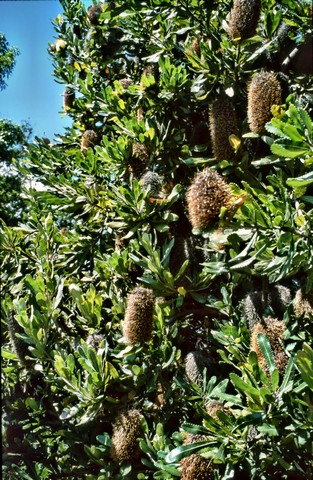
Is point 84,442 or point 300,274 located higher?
point 300,274

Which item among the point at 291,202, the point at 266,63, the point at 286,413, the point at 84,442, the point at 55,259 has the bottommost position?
the point at 84,442

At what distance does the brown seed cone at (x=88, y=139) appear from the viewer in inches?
89.0

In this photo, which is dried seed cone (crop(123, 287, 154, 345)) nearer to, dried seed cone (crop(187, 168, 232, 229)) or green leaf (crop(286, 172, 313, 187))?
dried seed cone (crop(187, 168, 232, 229))

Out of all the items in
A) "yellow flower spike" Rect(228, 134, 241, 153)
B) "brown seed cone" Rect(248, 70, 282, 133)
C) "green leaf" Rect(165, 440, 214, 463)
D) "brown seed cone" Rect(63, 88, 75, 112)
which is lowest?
"green leaf" Rect(165, 440, 214, 463)

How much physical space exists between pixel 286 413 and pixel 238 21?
103cm

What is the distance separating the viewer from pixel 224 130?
5.13 feet

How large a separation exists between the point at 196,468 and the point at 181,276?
0.55 meters

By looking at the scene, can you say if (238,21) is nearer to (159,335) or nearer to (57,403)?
(159,335)

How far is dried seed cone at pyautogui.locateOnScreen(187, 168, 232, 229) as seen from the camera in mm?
1371

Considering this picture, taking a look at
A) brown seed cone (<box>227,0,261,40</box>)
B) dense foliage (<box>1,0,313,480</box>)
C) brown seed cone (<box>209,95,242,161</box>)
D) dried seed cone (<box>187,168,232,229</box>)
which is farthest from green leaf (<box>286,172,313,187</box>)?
brown seed cone (<box>227,0,261,40</box>)

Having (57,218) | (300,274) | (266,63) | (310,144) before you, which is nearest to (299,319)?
(300,274)

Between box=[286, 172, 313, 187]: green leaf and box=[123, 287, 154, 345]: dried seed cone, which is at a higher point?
box=[286, 172, 313, 187]: green leaf

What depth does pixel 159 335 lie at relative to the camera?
159 centimetres

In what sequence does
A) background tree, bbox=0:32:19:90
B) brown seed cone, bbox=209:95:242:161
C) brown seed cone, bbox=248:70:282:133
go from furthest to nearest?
brown seed cone, bbox=209:95:242:161 < brown seed cone, bbox=248:70:282:133 < background tree, bbox=0:32:19:90
